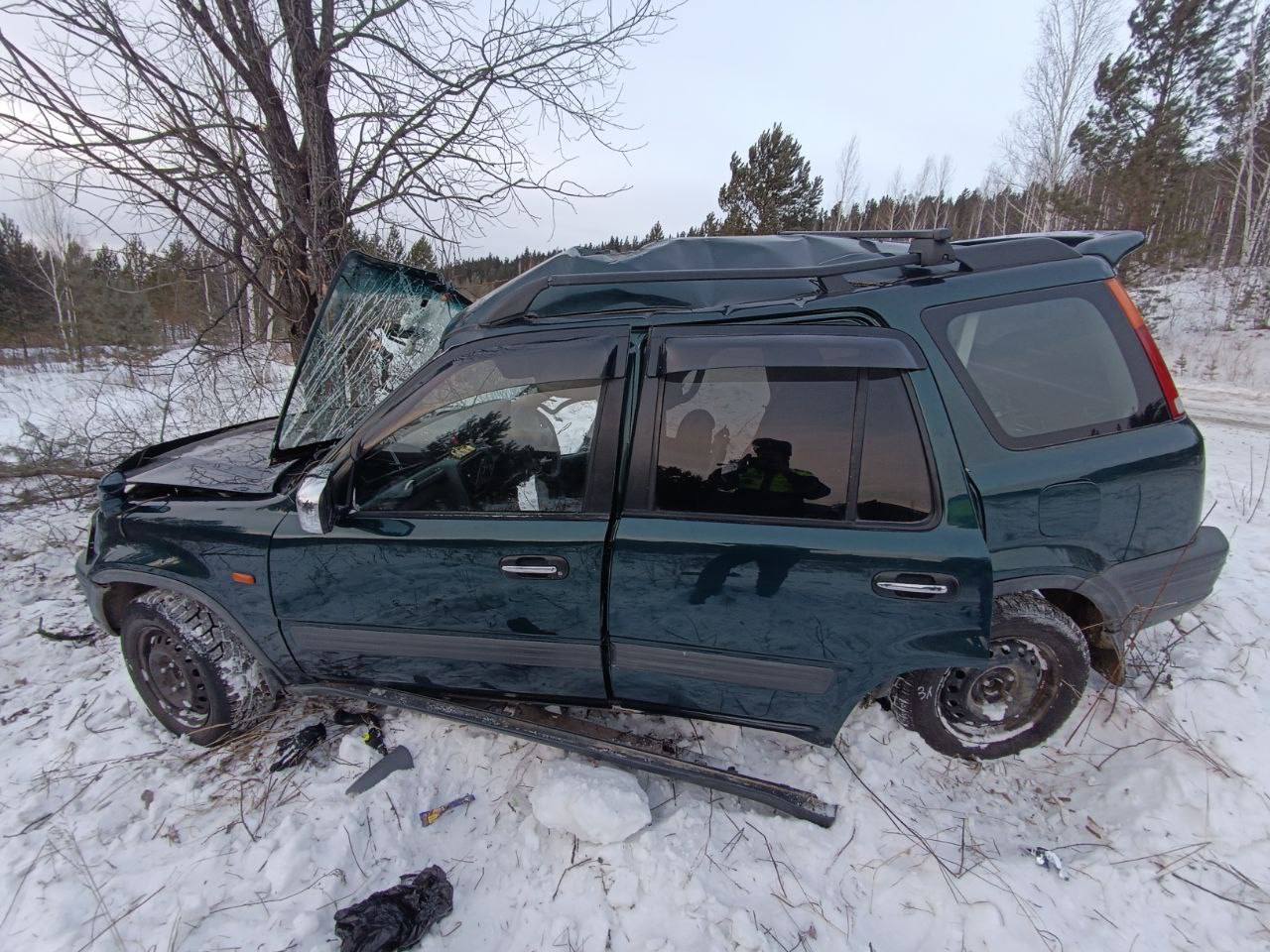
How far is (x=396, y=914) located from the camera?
177 centimetres

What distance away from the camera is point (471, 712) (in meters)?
2.33

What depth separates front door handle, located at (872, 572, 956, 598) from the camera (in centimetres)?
189

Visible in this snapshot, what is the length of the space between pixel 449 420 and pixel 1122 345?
280 centimetres

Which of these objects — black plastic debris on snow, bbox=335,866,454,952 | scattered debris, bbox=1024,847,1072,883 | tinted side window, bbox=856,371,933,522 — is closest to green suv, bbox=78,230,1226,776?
tinted side window, bbox=856,371,933,522

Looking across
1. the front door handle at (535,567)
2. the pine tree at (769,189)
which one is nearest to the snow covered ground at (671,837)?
the front door handle at (535,567)

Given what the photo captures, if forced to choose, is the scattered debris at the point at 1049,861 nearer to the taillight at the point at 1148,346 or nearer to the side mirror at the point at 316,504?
the taillight at the point at 1148,346

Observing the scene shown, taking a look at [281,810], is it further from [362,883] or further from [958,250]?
[958,250]

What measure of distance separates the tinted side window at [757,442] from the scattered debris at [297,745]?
2.02 meters

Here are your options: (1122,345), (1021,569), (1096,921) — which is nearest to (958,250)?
(1122,345)

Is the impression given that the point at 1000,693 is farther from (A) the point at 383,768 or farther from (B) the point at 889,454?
(A) the point at 383,768

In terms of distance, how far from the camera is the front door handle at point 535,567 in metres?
2.07

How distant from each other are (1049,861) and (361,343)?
14.8 feet

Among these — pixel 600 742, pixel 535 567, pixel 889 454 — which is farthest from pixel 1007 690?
pixel 535 567

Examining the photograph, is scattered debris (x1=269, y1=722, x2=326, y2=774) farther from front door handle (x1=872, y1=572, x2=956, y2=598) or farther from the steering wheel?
front door handle (x1=872, y1=572, x2=956, y2=598)
